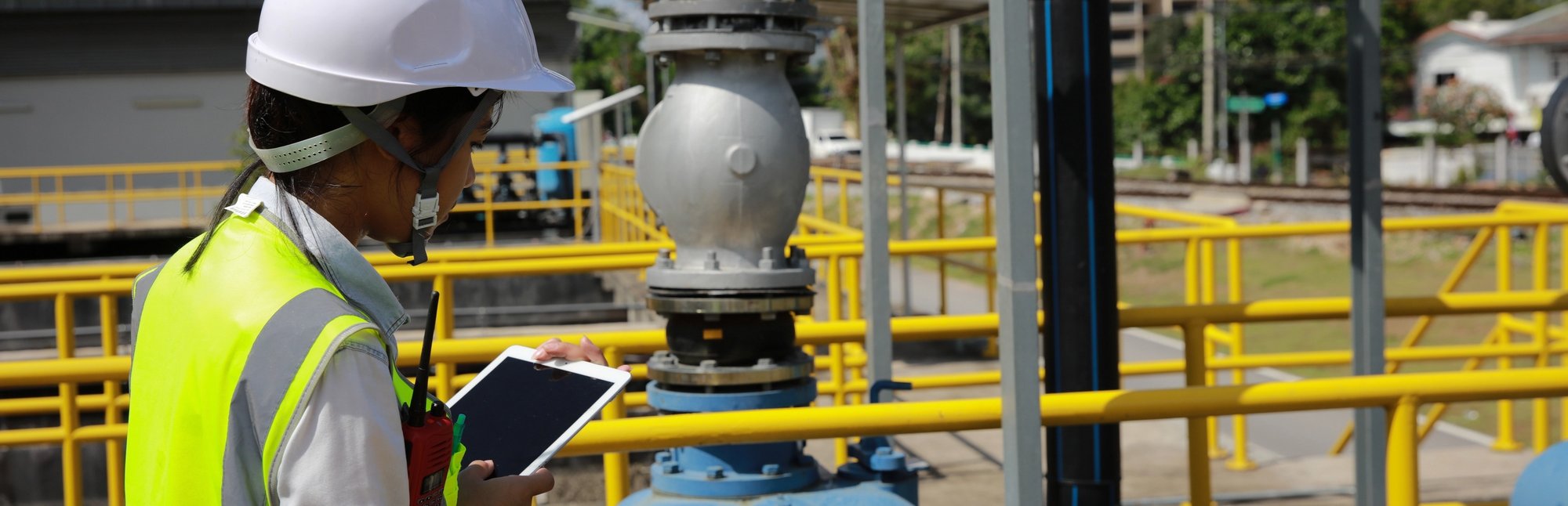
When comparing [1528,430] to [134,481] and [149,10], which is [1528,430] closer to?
Result: [134,481]

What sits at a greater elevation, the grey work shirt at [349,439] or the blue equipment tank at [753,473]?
the grey work shirt at [349,439]

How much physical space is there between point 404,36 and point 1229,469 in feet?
20.0

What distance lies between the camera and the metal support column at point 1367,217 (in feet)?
11.4

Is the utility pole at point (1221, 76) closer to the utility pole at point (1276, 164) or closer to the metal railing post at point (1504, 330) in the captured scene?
the utility pole at point (1276, 164)

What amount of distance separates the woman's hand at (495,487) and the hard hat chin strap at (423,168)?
0.90ft

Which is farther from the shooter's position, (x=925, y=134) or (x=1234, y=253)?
(x=925, y=134)

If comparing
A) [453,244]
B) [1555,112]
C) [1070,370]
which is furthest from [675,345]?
[453,244]

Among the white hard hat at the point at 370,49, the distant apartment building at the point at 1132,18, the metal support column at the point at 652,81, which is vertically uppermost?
the distant apartment building at the point at 1132,18

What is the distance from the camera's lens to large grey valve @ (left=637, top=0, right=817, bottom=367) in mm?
3332

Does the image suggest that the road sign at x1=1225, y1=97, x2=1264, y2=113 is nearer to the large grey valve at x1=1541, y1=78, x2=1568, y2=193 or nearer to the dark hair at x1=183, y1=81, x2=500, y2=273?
the large grey valve at x1=1541, y1=78, x2=1568, y2=193

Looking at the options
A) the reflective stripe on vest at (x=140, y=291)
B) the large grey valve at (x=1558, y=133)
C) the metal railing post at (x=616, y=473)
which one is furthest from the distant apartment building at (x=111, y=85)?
the reflective stripe on vest at (x=140, y=291)

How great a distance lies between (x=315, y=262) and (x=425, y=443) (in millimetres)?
222

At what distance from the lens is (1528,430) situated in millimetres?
9531

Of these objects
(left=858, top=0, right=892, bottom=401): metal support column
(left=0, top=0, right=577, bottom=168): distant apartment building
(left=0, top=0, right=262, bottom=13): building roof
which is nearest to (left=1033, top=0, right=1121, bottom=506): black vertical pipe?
(left=858, top=0, right=892, bottom=401): metal support column
